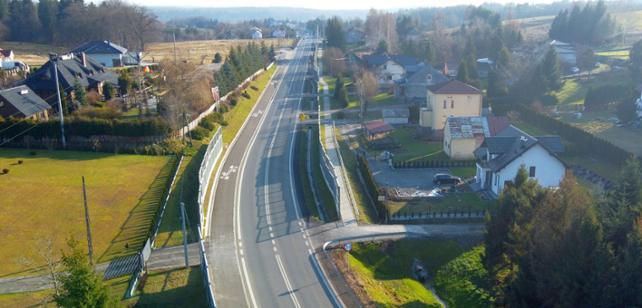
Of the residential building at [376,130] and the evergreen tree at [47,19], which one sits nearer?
the residential building at [376,130]

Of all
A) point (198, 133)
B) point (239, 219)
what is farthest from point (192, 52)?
point (239, 219)

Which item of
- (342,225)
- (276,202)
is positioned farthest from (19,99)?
(342,225)

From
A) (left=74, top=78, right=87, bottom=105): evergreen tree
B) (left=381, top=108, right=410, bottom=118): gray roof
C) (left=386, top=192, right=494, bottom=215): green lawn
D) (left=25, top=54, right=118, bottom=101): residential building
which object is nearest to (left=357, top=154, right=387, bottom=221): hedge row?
(left=386, top=192, right=494, bottom=215): green lawn

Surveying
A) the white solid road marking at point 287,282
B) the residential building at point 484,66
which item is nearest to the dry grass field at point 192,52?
the residential building at point 484,66

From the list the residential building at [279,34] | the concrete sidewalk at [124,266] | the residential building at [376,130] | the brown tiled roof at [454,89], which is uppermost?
the residential building at [279,34]

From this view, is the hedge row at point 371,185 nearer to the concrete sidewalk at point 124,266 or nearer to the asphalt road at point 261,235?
the asphalt road at point 261,235

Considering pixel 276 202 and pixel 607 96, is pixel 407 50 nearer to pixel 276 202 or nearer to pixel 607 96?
pixel 607 96

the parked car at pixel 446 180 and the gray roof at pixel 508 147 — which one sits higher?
the gray roof at pixel 508 147

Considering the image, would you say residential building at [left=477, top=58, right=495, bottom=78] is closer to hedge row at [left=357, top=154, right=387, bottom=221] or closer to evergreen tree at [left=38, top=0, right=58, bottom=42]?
hedge row at [left=357, top=154, right=387, bottom=221]

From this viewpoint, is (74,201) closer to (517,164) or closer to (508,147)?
(517,164)
